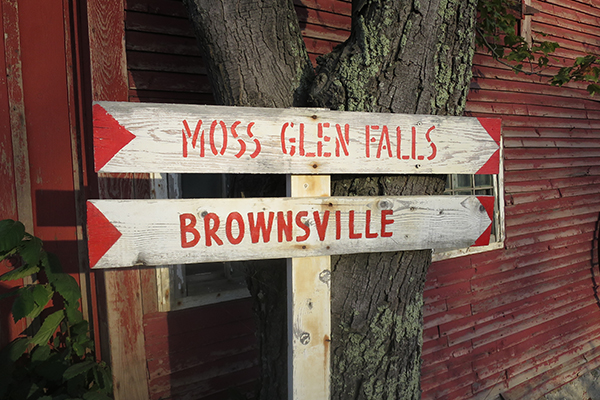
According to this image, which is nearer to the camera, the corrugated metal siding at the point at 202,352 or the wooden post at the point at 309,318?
the wooden post at the point at 309,318

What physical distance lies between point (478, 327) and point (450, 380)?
0.61 m

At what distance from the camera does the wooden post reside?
134 cm

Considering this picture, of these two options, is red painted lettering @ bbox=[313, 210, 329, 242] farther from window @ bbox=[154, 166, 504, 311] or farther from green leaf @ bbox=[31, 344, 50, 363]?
green leaf @ bbox=[31, 344, 50, 363]

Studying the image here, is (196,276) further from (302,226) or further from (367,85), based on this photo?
(367,85)

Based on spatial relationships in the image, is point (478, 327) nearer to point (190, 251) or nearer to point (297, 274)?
point (297, 274)

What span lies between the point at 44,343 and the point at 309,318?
4.50ft

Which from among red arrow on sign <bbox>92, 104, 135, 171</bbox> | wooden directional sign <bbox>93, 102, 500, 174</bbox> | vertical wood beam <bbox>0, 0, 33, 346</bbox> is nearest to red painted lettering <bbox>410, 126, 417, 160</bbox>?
wooden directional sign <bbox>93, 102, 500, 174</bbox>

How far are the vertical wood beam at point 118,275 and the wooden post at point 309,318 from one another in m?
1.26

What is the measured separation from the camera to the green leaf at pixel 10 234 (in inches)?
64.3

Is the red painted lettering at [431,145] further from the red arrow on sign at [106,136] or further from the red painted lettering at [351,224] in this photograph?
the red arrow on sign at [106,136]

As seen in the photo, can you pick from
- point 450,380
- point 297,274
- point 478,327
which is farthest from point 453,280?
point 297,274

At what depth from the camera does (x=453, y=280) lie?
357 cm

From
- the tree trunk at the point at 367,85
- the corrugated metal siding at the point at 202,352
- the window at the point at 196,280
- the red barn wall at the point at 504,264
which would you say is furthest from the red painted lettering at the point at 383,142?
the corrugated metal siding at the point at 202,352

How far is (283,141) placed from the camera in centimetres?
129
